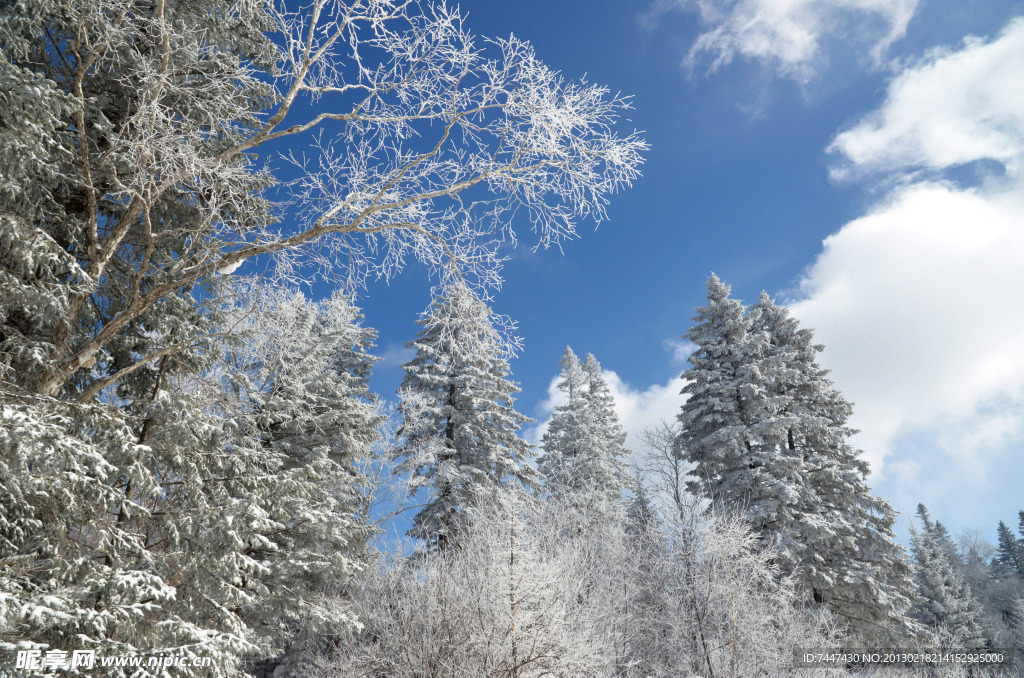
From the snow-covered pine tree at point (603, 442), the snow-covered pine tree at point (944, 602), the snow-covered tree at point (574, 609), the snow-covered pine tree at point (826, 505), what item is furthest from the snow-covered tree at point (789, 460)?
the snow-covered pine tree at point (944, 602)

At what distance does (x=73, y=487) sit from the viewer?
14.7 ft

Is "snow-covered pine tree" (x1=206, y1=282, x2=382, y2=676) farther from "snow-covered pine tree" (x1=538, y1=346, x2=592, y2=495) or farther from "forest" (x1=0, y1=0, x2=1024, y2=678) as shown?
"snow-covered pine tree" (x1=538, y1=346, x2=592, y2=495)

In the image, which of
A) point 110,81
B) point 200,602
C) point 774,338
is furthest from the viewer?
point 774,338

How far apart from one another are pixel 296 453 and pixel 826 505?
16.9m

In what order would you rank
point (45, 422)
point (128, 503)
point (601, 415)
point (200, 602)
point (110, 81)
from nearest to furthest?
1. point (45, 422)
2. point (128, 503)
3. point (200, 602)
4. point (110, 81)
5. point (601, 415)

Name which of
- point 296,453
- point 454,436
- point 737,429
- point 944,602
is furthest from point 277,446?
point 944,602

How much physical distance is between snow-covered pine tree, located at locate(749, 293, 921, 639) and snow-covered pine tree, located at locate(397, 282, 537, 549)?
887 centimetres

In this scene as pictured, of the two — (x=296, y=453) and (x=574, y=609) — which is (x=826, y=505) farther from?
(x=296, y=453)

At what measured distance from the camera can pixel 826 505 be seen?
17.5 m

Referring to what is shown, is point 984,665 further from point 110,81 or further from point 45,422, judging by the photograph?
point 110,81

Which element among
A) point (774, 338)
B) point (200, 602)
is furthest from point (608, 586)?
point (200, 602)

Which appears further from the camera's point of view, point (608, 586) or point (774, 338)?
point (774, 338)

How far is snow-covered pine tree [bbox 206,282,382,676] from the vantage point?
6.49 metres

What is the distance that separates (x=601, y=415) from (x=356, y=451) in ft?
56.4
